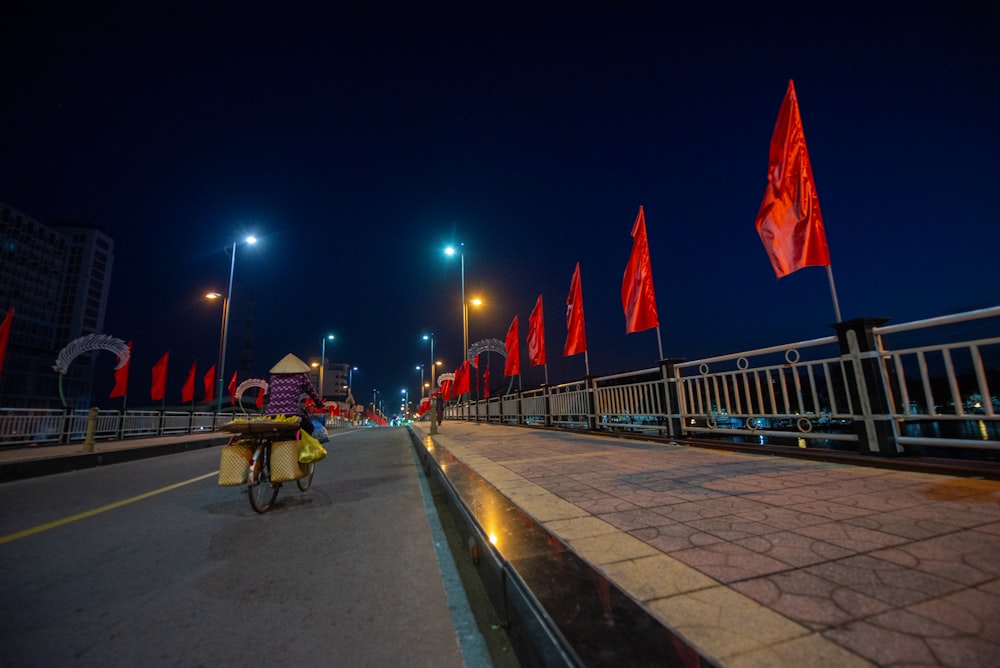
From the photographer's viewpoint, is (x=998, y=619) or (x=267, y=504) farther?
→ (x=267, y=504)

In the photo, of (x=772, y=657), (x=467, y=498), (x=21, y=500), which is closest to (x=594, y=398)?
(x=467, y=498)

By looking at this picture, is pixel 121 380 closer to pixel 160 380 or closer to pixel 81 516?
pixel 160 380

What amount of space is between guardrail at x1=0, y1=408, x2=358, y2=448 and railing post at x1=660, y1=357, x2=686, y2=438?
14028mm

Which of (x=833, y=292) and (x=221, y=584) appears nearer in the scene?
(x=221, y=584)

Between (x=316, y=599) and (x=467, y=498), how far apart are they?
4.67 feet

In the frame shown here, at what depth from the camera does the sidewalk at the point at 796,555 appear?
4.52ft

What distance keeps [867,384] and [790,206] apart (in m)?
2.64

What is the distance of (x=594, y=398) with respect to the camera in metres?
10.5

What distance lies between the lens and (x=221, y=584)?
106 inches

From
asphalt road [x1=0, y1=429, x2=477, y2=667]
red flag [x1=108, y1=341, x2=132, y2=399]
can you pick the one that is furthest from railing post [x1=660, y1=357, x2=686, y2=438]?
red flag [x1=108, y1=341, x2=132, y2=399]

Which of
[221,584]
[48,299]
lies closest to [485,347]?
[221,584]

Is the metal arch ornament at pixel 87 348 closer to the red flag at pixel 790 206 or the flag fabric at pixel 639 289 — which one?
the flag fabric at pixel 639 289

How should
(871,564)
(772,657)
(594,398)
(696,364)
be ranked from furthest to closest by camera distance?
(594,398)
(696,364)
(871,564)
(772,657)

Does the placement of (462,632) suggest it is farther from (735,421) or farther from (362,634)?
(735,421)
